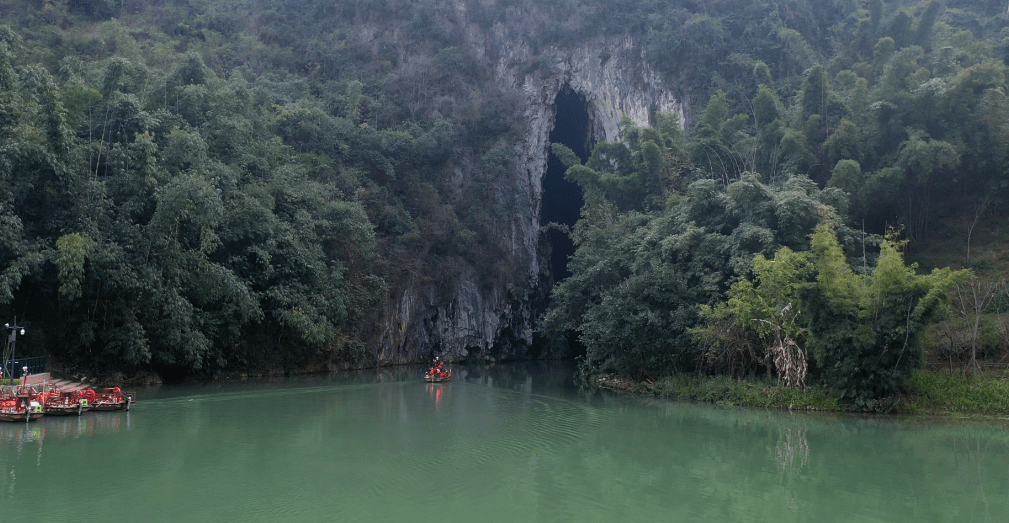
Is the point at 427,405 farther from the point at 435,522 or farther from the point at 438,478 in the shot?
the point at 435,522

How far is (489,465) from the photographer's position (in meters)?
10.7

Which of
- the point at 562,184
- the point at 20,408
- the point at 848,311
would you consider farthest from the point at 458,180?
the point at 20,408

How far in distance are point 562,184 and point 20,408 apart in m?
35.1

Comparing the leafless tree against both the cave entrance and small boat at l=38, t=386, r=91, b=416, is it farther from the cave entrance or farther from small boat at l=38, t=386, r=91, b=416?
the cave entrance

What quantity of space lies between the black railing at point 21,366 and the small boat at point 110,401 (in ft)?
8.37

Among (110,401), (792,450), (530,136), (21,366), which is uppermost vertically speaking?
(530,136)

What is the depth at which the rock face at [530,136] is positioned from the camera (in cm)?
3575

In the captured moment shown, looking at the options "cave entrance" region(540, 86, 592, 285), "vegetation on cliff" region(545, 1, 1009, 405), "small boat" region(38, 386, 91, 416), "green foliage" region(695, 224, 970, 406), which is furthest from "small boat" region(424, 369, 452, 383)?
"cave entrance" region(540, 86, 592, 285)

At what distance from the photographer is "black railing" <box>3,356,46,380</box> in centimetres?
1559

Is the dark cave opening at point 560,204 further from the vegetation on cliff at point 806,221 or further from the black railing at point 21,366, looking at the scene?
the black railing at point 21,366

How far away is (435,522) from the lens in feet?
25.1

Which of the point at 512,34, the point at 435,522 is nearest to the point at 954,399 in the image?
the point at 435,522

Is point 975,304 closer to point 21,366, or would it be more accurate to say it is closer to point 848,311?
point 848,311

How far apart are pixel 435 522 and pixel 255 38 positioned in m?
35.6
